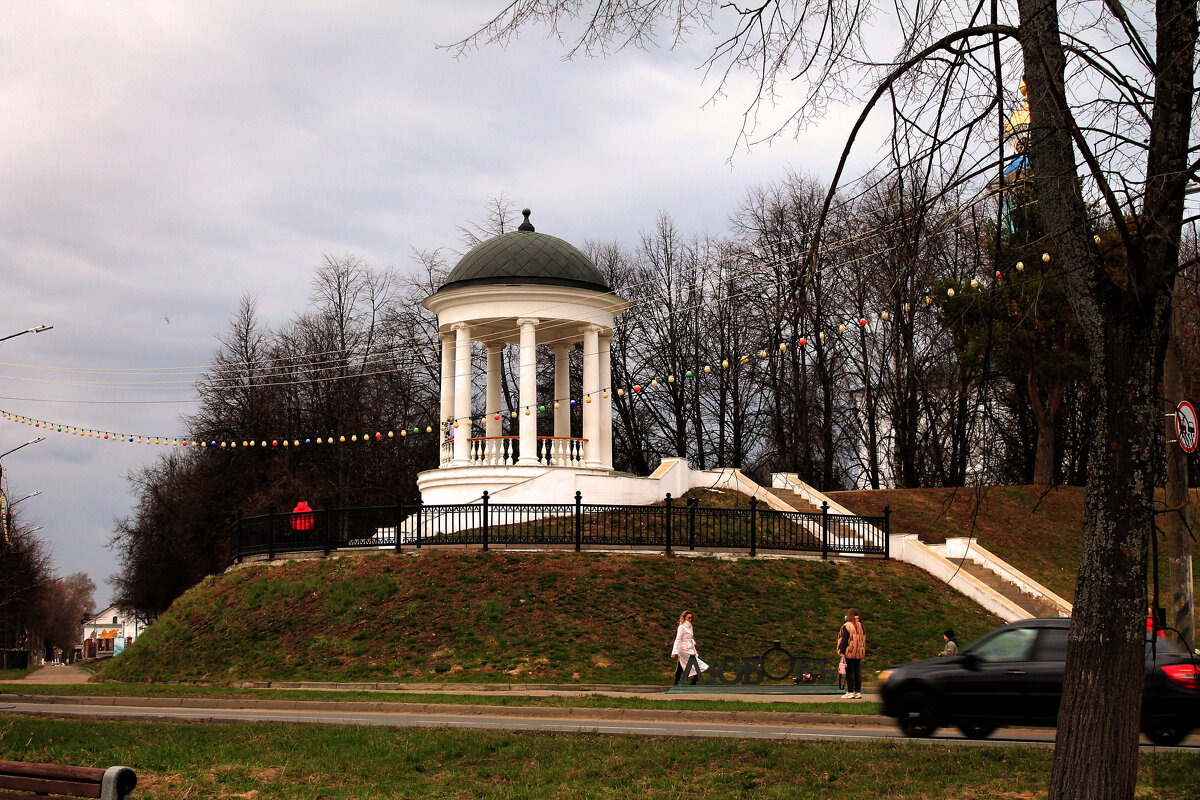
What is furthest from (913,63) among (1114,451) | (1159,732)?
(1159,732)

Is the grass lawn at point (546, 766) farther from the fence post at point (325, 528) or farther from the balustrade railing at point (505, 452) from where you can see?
the balustrade railing at point (505, 452)

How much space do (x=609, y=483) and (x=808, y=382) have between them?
18710 millimetres

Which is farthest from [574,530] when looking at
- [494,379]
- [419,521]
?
[494,379]

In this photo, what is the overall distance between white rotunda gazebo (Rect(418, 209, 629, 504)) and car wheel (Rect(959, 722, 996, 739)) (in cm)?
1781

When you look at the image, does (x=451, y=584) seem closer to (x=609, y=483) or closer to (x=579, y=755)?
(x=609, y=483)

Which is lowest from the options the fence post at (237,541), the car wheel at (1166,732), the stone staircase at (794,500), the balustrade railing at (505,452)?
the car wheel at (1166,732)

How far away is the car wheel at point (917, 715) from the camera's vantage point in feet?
43.8

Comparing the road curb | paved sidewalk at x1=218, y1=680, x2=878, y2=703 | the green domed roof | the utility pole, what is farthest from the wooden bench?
the green domed roof

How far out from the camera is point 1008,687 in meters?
13.0

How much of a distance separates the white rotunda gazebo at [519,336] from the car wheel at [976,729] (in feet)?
58.4

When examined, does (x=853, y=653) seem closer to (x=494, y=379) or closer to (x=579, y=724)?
(x=579, y=724)

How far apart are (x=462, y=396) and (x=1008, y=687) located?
21.4 meters

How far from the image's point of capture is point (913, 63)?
752 centimetres

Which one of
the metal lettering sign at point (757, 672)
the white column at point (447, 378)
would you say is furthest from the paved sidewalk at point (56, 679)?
the metal lettering sign at point (757, 672)
